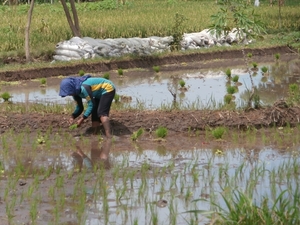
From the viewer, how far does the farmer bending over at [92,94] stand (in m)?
7.17

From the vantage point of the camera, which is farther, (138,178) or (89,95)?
(89,95)

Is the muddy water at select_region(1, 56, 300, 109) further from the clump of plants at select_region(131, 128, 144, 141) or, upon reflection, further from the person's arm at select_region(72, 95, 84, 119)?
the person's arm at select_region(72, 95, 84, 119)

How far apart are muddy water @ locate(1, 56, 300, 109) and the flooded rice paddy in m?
1.96

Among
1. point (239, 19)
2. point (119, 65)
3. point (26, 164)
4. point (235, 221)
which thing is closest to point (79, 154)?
point (26, 164)

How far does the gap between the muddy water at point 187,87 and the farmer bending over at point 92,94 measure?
1734 mm

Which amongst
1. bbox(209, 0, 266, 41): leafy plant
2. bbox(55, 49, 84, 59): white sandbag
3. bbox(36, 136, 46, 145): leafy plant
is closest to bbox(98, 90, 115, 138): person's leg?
bbox(36, 136, 46, 145): leafy plant

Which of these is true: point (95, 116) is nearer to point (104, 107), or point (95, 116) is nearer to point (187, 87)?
point (104, 107)

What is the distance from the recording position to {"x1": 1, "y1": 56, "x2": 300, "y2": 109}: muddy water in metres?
10.3

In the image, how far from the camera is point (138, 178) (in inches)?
241

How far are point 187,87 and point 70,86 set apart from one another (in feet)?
15.4

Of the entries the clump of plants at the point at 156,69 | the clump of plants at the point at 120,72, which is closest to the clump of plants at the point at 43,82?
the clump of plants at the point at 120,72

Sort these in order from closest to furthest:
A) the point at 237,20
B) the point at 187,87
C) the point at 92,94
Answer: the point at 92,94, the point at 237,20, the point at 187,87

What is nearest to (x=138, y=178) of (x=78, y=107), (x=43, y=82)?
(x=78, y=107)

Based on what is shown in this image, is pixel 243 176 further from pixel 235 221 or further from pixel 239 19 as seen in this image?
pixel 239 19
